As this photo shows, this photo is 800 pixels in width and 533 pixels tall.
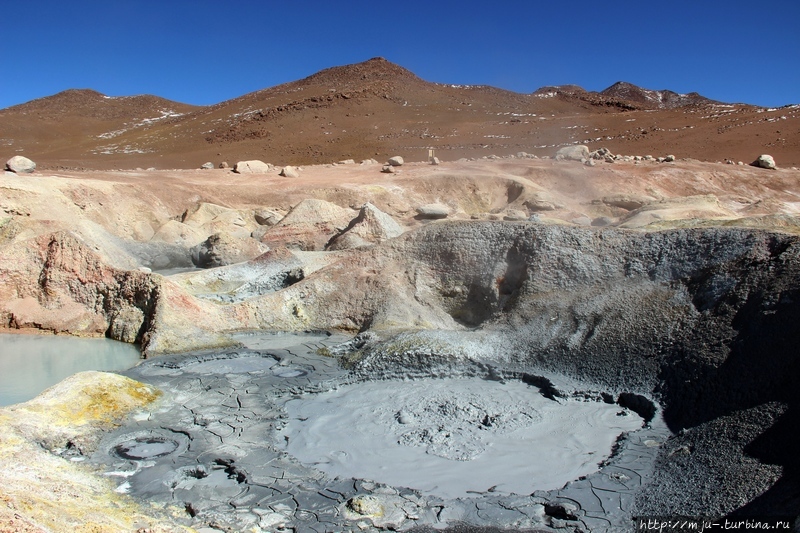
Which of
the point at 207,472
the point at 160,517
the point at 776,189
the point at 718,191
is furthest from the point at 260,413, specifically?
the point at 776,189

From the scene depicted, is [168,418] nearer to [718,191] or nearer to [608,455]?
[608,455]

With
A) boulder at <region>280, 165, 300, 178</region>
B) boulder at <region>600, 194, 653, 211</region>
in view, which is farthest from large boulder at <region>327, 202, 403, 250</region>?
boulder at <region>280, 165, 300, 178</region>

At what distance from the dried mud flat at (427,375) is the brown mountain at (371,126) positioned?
18783 mm

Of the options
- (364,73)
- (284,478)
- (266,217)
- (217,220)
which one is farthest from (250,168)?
(364,73)

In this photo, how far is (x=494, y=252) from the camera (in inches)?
302

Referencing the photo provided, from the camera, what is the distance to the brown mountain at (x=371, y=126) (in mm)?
28516

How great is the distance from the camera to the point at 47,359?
23.6 ft

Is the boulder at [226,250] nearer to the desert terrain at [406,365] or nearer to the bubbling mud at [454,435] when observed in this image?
the desert terrain at [406,365]

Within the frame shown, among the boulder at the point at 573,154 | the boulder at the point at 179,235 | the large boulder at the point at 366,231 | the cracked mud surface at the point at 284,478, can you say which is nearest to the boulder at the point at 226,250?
the boulder at the point at 179,235

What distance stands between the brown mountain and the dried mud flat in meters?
18.8

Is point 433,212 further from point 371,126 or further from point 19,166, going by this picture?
point 371,126

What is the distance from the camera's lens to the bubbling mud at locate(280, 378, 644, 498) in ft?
14.7

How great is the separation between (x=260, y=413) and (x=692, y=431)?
319cm

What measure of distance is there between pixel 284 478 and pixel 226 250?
746 centimetres
